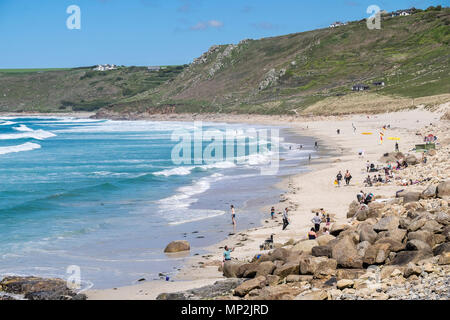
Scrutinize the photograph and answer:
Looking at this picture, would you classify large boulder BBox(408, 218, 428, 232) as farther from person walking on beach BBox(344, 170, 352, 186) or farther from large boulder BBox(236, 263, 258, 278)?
person walking on beach BBox(344, 170, 352, 186)

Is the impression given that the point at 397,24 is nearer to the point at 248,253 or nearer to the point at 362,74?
the point at 362,74

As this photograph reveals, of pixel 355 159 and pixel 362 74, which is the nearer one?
pixel 355 159

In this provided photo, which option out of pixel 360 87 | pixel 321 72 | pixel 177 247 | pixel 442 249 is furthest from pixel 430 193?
pixel 321 72

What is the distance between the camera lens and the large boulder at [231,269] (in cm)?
1541

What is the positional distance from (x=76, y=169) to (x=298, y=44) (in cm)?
13785

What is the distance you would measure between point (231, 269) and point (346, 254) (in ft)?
11.2

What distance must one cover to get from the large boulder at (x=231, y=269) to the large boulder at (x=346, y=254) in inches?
111

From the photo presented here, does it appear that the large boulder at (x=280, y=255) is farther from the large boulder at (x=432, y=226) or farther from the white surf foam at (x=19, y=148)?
the white surf foam at (x=19, y=148)

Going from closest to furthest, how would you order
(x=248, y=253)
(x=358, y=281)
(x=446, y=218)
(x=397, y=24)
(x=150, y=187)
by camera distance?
(x=358, y=281), (x=446, y=218), (x=248, y=253), (x=150, y=187), (x=397, y=24)

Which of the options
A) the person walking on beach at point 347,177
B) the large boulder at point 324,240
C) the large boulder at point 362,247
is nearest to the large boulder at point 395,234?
the large boulder at point 362,247

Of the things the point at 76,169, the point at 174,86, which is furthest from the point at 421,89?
the point at 174,86

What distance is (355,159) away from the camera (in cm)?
4231

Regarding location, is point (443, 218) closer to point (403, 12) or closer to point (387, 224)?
point (387, 224)
